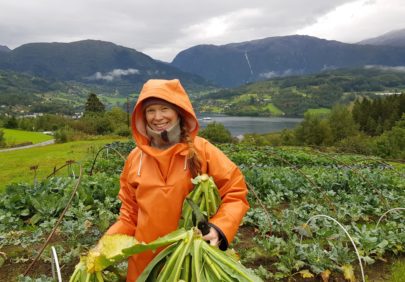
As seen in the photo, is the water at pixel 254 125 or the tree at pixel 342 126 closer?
the tree at pixel 342 126

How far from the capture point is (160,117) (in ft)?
8.80

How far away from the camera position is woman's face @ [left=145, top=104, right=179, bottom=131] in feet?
8.80

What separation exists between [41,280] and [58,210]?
447 cm

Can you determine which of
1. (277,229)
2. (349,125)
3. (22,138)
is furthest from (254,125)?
(277,229)

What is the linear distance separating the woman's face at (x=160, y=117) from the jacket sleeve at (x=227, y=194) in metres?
0.33

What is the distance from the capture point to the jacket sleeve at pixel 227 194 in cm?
233

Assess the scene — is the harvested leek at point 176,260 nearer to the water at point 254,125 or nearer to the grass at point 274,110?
the water at point 254,125

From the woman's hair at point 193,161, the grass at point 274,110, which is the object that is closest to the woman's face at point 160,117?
the woman's hair at point 193,161

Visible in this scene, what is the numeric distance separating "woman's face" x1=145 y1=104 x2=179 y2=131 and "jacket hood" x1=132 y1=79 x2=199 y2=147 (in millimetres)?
78

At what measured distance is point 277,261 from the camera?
17.6 feet

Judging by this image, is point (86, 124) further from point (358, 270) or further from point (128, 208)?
point (128, 208)

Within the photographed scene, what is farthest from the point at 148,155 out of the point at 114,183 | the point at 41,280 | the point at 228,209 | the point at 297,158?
the point at 297,158

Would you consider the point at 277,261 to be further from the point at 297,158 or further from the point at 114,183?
the point at 297,158

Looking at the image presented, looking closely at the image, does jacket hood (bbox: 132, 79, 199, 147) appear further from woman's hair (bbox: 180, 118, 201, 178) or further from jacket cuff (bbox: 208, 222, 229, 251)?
jacket cuff (bbox: 208, 222, 229, 251)
